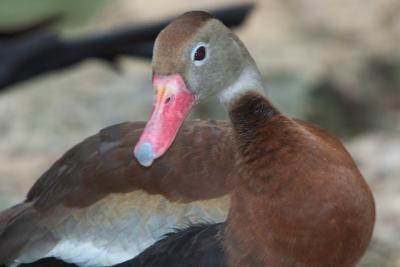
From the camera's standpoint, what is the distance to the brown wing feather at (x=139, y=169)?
3.81 meters

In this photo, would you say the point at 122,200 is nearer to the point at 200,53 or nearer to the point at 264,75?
the point at 200,53

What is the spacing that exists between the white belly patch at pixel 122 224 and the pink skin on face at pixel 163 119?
195 millimetres

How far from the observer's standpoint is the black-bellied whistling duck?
3.69m

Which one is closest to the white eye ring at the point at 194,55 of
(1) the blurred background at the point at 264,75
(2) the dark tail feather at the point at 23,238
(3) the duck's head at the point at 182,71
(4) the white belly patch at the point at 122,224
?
(3) the duck's head at the point at 182,71

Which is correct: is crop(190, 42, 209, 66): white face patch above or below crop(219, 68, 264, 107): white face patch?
above

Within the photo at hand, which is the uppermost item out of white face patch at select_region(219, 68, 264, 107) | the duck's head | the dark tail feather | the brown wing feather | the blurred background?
the duck's head

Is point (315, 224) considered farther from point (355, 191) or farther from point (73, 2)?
point (73, 2)

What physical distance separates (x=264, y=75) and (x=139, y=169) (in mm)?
3354

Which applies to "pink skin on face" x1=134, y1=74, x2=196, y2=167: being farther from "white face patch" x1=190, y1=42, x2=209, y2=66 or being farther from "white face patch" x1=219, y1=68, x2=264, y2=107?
"white face patch" x1=219, y1=68, x2=264, y2=107

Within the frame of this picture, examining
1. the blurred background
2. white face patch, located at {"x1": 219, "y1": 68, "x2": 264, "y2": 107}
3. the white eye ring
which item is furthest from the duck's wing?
the blurred background

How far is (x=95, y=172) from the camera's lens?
13.0 ft

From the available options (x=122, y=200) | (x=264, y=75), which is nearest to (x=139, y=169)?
(x=122, y=200)

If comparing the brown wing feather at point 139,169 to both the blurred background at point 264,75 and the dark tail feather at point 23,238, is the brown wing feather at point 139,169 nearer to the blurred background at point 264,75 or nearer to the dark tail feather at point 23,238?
the dark tail feather at point 23,238

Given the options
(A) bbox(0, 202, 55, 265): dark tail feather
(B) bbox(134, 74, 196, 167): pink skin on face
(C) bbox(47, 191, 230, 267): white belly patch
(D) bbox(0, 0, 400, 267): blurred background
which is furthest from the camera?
(D) bbox(0, 0, 400, 267): blurred background
